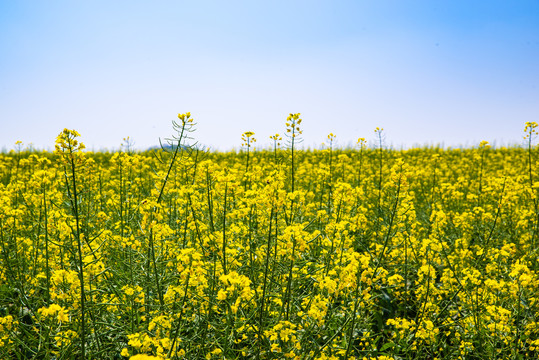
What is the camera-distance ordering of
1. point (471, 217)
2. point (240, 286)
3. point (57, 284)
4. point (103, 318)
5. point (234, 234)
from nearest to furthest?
point (240, 286)
point (57, 284)
point (103, 318)
point (234, 234)
point (471, 217)

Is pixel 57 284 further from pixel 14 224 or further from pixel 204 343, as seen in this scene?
pixel 14 224

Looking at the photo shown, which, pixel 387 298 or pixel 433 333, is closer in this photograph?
pixel 433 333

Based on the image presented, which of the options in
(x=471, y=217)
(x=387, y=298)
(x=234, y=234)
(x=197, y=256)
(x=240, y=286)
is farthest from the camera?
(x=471, y=217)

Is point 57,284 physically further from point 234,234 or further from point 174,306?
point 234,234

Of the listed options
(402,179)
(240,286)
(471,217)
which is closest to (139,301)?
(240,286)

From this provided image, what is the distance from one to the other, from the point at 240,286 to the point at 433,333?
5.06 ft

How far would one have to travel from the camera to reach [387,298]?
12.5ft

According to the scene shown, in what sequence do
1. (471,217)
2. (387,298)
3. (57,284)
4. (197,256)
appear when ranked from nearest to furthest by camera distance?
(197,256)
(57,284)
(387,298)
(471,217)

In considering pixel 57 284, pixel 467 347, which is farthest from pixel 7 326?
pixel 467 347

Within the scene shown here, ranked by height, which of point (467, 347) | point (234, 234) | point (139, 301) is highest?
point (234, 234)

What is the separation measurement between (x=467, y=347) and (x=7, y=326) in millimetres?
3450

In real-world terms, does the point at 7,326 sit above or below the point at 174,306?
below

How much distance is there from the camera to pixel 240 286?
239 cm

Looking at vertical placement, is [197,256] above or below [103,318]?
above
